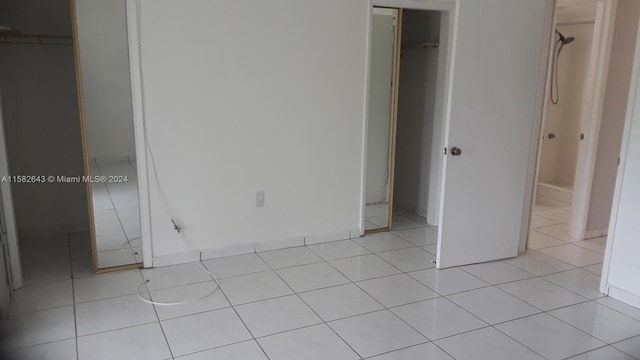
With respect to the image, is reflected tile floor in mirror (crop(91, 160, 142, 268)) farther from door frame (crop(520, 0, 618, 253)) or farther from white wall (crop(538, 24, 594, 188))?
white wall (crop(538, 24, 594, 188))

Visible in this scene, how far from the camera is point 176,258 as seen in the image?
11.7 feet

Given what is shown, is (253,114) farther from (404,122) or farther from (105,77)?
(404,122)

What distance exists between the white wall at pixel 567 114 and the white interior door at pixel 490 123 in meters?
2.39

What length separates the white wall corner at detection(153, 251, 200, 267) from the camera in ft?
11.5

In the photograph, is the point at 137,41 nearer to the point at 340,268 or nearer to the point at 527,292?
the point at 340,268

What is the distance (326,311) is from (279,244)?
1.10m

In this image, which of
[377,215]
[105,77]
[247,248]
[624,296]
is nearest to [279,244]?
[247,248]

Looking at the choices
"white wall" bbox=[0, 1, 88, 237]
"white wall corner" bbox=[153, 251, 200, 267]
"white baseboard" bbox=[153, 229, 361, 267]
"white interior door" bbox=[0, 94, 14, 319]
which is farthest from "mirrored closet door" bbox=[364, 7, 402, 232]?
"white interior door" bbox=[0, 94, 14, 319]

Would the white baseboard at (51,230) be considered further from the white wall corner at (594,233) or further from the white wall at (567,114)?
the white wall at (567,114)

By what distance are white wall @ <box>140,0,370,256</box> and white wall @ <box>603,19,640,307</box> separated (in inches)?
72.9

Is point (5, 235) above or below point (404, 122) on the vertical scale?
below

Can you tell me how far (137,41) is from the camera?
3.17 m

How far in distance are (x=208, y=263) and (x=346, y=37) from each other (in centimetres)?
202

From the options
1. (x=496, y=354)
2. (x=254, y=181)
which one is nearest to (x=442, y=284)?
(x=496, y=354)
